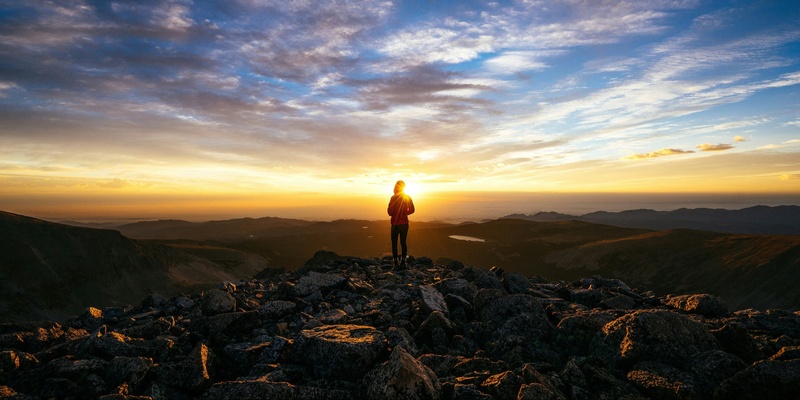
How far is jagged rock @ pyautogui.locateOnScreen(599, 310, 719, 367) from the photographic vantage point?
521 cm

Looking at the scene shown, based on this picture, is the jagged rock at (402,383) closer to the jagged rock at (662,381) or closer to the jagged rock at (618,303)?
the jagged rock at (662,381)

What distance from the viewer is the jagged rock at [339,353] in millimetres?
5035

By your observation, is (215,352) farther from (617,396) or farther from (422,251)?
(422,251)

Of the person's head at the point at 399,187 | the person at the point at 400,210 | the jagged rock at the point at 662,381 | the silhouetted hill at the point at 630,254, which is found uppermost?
the person's head at the point at 399,187

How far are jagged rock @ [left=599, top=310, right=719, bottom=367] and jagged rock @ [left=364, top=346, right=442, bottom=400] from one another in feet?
10.0

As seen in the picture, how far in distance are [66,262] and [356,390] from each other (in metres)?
77.1

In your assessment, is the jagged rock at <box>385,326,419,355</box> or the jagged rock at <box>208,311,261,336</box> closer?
the jagged rock at <box>385,326,419,355</box>

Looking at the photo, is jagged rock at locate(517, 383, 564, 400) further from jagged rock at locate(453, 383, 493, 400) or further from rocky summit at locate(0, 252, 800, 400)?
jagged rock at locate(453, 383, 493, 400)

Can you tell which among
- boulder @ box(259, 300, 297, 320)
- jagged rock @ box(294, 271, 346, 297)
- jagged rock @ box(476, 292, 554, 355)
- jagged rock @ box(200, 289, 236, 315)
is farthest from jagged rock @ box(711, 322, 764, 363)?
jagged rock @ box(200, 289, 236, 315)

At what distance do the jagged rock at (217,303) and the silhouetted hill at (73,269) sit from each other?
57631mm

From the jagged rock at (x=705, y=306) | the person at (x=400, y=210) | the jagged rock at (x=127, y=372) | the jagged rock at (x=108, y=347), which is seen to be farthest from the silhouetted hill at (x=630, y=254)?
the jagged rock at (x=127, y=372)

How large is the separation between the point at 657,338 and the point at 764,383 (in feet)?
3.92

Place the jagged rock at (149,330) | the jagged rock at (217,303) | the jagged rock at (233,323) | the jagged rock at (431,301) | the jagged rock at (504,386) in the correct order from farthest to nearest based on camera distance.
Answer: the jagged rock at (217,303) → the jagged rock at (431,301) → the jagged rock at (149,330) → the jagged rock at (233,323) → the jagged rock at (504,386)

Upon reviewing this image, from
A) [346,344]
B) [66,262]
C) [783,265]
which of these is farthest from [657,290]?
[66,262]
